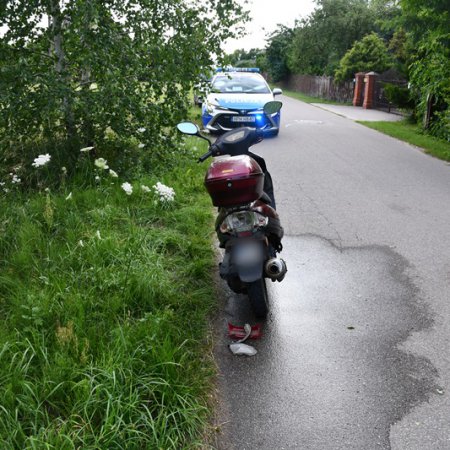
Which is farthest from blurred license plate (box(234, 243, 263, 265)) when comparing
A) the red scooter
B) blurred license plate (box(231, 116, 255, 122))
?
blurred license plate (box(231, 116, 255, 122))

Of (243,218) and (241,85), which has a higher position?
(241,85)

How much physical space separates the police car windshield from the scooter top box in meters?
9.52

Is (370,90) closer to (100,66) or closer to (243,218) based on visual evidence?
(100,66)

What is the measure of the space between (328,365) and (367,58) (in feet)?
94.0

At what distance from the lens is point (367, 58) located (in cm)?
2881

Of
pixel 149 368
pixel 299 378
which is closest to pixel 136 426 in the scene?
pixel 149 368

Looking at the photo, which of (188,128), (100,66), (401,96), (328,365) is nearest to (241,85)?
(401,96)

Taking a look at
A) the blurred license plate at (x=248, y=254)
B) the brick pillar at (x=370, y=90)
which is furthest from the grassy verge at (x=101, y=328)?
the brick pillar at (x=370, y=90)

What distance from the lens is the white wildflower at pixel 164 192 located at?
16.0ft

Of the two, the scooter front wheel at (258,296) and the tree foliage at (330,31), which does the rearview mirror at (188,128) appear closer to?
the scooter front wheel at (258,296)

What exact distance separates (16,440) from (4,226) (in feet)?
9.77

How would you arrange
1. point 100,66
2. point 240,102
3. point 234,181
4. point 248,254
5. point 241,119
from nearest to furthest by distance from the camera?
point 234,181 < point 248,254 < point 100,66 < point 241,119 < point 240,102

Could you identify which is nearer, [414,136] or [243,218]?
[243,218]

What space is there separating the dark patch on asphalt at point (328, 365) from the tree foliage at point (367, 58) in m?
26.2
